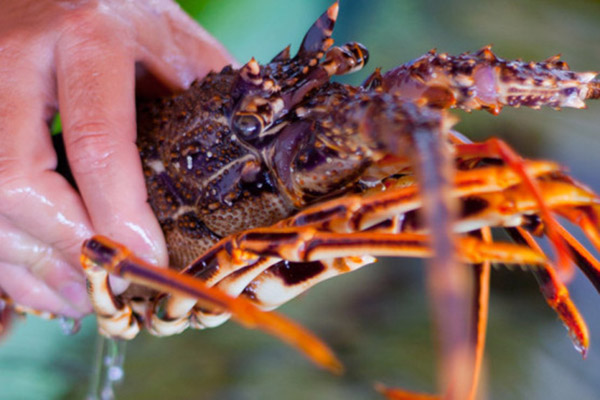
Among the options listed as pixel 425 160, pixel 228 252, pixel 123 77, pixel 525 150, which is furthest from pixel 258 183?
pixel 525 150

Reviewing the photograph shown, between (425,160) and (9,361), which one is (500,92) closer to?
(425,160)

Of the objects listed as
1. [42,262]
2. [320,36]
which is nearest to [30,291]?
[42,262]

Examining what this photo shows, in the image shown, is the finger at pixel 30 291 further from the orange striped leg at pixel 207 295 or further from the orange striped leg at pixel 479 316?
the orange striped leg at pixel 479 316

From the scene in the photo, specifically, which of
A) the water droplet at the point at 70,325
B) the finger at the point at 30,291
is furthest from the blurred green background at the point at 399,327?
the finger at the point at 30,291

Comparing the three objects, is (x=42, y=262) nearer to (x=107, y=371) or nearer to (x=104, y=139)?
(x=104, y=139)

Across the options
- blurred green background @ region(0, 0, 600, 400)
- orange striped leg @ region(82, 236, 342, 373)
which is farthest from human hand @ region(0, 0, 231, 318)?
blurred green background @ region(0, 0, 600, 400)
